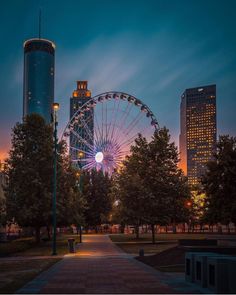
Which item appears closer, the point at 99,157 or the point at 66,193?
the point at 66,193

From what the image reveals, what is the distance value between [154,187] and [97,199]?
49.5m

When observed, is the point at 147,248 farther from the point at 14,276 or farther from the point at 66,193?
the point at 14,276

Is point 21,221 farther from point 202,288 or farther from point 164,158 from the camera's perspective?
point 202,288

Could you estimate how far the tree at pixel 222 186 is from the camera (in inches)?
1404

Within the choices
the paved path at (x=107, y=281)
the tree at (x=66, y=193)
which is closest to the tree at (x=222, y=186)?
the paved path at (x=107, y=281)

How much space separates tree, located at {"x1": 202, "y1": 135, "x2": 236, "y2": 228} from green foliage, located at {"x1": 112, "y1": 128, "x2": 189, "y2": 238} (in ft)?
64.6

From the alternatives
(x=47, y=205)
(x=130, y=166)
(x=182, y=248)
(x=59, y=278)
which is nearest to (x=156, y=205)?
(x=130, y=166)

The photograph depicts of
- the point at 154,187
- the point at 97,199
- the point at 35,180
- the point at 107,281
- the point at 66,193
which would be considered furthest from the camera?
the point at 97,199

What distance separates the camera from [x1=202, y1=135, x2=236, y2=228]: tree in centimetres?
3566

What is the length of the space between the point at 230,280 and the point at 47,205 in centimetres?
3563

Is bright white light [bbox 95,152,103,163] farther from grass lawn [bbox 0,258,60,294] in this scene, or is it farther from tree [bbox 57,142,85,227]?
grass lawn [bbox 0,258,60,294]

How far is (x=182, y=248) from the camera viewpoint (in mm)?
24734

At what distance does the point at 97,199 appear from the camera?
4186 inches

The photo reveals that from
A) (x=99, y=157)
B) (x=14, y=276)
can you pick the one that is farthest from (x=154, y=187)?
(x=14, y=276)
